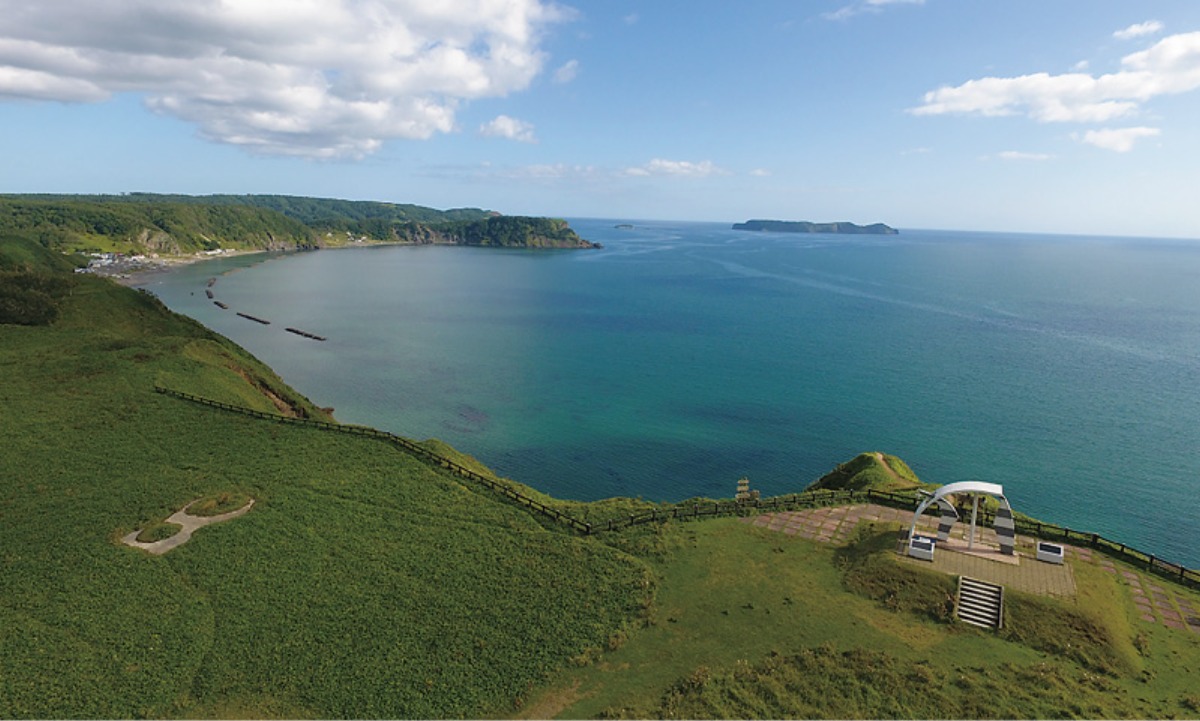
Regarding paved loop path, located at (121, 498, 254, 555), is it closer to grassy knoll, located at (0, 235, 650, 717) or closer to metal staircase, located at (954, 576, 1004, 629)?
grassy knoll, located at (0, 235, 650, 717)

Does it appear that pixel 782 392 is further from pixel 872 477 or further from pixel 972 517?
pixel 972 517

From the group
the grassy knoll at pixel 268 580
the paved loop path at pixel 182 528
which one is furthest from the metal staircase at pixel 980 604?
the paved loop path at pixel 182 528

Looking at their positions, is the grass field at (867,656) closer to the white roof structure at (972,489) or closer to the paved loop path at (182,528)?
the white roof structure at (972,489)

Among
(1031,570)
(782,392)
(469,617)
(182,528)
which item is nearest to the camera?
(469,617)

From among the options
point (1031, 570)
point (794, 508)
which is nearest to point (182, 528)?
point (794, 508)

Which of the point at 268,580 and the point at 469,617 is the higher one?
the point at 268,580

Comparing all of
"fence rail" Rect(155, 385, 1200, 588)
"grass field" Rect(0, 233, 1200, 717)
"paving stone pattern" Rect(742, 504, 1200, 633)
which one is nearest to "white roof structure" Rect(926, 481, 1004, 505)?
"paving stone pattern" Rect(742, 504, 1200, 633)

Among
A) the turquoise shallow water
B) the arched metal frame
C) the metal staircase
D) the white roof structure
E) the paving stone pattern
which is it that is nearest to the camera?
the metal staircase
